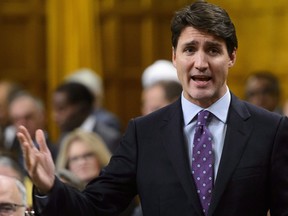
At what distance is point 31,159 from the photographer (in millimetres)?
3746

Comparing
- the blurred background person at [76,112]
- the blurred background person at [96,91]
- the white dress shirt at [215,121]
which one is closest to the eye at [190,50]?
the white dress shirt at [215,121]

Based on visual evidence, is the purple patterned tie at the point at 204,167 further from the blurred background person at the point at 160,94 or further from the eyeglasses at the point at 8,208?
the blurred background person at the point at 160,94

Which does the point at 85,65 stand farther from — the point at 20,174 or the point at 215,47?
the point at 215,47

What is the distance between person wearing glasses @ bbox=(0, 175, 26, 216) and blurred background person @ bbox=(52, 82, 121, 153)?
2.86 metres

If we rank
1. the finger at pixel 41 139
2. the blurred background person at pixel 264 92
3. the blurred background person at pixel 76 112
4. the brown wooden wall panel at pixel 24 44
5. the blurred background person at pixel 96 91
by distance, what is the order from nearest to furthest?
1. the finger at pixel 41 139
2. the blurred background person at pixel 76 112
3. the blurred background person at pixel 264 92
4. the blurred background person at pixel 96 91
5. the brown wooden wall panel at pixel 24 44

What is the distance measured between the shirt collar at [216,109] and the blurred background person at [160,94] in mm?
2696

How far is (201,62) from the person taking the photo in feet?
12.9

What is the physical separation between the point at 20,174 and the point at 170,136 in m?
1.87

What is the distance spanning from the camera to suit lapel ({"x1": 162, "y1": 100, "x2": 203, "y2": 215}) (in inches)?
153

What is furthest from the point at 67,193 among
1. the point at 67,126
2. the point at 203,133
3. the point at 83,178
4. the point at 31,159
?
the point at 67,126

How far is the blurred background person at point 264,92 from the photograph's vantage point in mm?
7996

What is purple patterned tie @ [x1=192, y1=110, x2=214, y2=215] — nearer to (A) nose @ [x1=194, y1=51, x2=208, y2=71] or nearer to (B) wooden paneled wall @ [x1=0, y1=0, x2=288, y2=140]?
(A) nose @ [x1=194, y1=51, x2=208, y2=71]

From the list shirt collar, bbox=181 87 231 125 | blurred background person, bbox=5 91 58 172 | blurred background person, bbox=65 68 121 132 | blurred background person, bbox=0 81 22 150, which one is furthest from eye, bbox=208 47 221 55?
blurred background person, bbox=0 81 22 150

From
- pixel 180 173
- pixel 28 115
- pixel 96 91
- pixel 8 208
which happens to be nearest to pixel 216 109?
pixel 180 173
